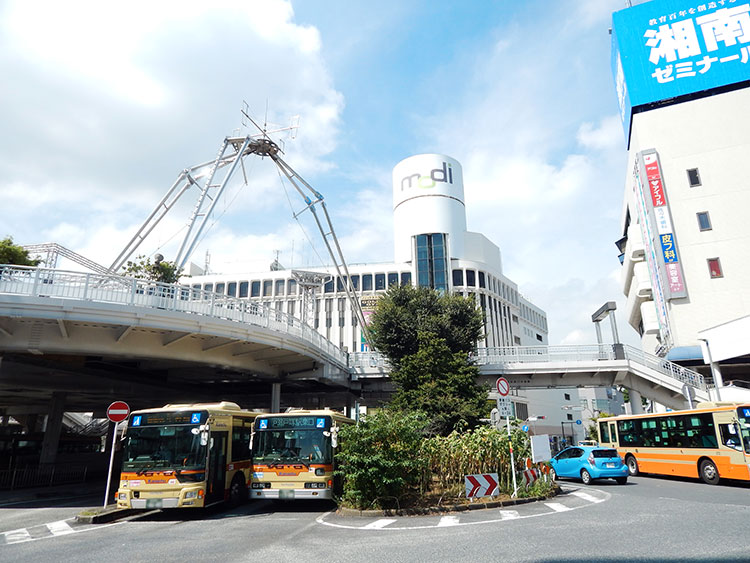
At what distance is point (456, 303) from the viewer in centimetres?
3127

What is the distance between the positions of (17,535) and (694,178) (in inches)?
1722

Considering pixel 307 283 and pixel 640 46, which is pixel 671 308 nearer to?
pixel 640 46

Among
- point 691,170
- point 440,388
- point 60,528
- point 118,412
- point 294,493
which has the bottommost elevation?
point 60,528

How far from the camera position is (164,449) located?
13.0 m

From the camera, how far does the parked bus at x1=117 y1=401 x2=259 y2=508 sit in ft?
41.0

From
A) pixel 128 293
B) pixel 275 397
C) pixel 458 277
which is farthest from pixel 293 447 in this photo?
pixel 458 277

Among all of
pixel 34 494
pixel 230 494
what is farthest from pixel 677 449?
pixel 34 494

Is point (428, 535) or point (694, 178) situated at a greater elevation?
point (694, 178)

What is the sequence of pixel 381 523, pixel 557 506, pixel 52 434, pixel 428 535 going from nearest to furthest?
pixel 428 535 → pixel 381 523 → pixel 557 506 → pixel 52 434

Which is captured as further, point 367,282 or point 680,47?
point 367,282

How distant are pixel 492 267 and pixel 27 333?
63737 millimetres

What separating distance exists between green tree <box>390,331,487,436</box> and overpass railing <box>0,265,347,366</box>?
8.21 m

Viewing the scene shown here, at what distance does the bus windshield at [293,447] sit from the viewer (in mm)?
14078

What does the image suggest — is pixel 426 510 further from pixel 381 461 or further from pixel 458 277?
pixel 458 277
